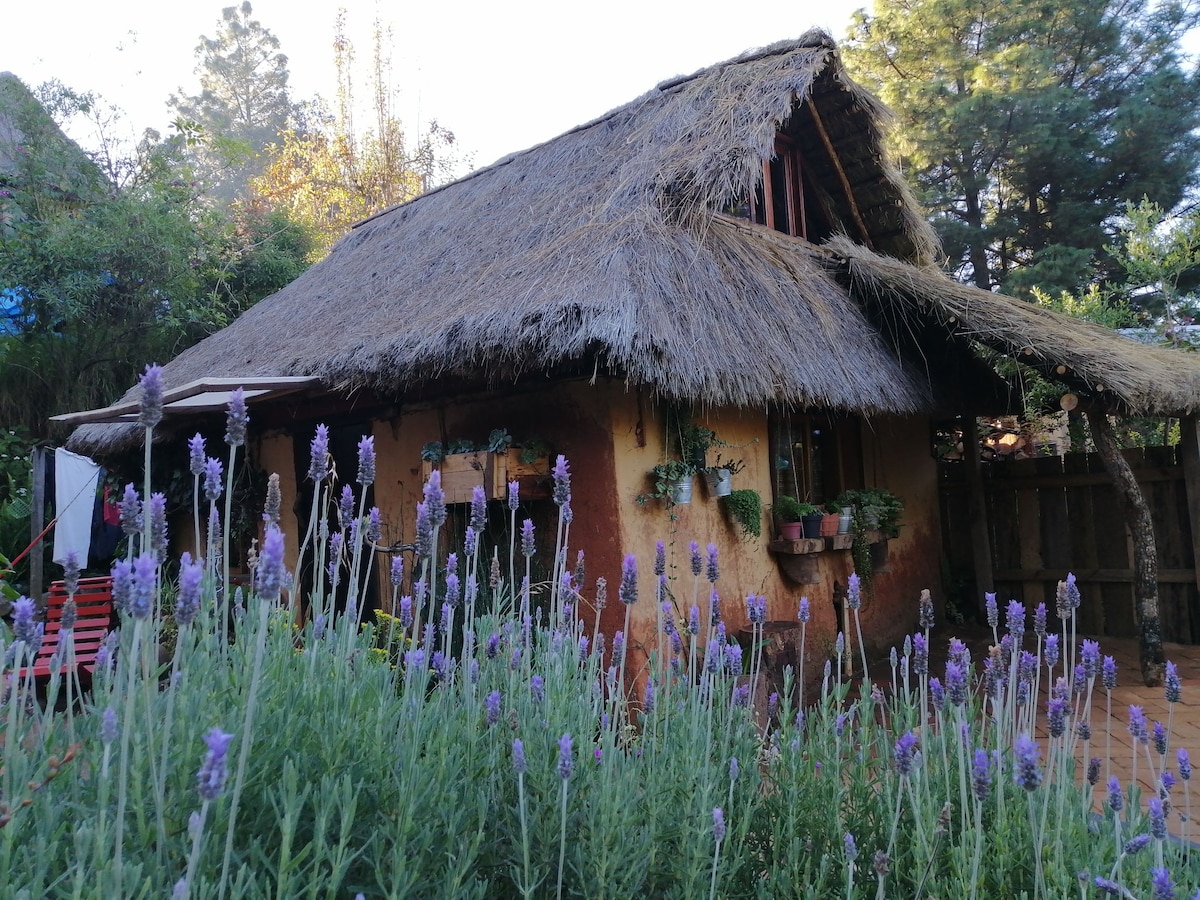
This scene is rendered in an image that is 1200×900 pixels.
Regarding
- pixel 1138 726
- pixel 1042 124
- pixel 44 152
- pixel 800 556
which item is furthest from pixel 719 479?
pixel 1042 124

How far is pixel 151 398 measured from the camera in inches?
50.4

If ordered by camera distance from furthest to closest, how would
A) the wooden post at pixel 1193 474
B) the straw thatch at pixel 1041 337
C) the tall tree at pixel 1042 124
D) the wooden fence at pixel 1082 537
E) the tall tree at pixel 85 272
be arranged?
the tall tree at pixel 1042 124 < the tall tree at pixel 85 272 < the wooden fence at pixel 1082 537 < the wooden post at pixel 1193 474 < the straw thatch at pixel 1041 337

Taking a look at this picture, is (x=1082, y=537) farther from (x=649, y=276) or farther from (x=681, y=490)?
(x=649, y=276)

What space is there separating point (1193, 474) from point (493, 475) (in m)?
5.34

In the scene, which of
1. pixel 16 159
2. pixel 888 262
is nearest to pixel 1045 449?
pixel 888 262

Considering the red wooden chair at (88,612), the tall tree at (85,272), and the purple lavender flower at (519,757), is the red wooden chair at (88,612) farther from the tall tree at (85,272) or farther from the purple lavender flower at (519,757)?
the purple lavender flower at (519,757)

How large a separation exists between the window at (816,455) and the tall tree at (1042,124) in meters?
7.94

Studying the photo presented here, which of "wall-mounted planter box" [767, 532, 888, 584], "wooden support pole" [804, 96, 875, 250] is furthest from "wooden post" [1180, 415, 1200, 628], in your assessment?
"wooden support pole" [804, 96, 875, 250]

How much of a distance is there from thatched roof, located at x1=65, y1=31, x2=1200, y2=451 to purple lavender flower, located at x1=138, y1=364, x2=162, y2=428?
2591mm

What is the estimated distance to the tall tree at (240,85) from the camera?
2994cm

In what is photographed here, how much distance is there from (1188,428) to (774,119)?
3.91m

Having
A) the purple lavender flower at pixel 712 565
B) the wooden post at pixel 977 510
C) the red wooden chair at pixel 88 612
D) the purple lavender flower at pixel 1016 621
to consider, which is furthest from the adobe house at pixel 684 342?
the purple lavender flower at pixel 1016 621

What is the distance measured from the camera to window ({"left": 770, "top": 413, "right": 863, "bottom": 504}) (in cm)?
589

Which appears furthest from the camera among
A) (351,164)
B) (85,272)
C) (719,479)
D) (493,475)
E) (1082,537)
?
(351,164)
